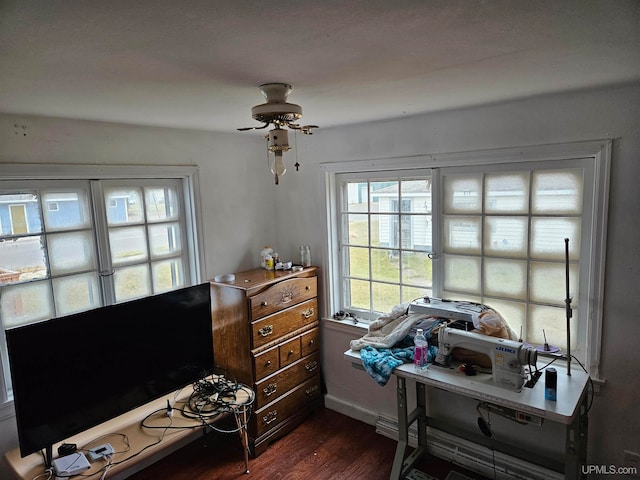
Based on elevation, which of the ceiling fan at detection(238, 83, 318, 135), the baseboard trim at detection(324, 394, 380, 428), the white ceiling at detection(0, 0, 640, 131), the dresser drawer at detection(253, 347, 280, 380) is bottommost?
the baseboard trim at detection(324, 394, 380, 428)

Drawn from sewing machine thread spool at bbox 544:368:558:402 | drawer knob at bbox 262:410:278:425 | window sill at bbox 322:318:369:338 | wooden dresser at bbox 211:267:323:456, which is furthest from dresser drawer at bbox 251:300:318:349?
sewing machine thread spool at bbox 544:368:558:402

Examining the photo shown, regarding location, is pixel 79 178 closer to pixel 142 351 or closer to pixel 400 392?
pixel 142 351

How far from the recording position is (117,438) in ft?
7.61

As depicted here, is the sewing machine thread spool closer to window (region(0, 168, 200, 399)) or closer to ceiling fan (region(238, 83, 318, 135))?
ceiling fan (region(238, 83, 318, 135))

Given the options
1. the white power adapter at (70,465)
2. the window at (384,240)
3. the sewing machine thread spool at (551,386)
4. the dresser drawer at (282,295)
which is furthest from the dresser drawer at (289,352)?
the sewing machine thread spool at (551,386)

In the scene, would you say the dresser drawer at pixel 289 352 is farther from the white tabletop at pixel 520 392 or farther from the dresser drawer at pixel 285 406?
the white tabletop at pixel 520 392

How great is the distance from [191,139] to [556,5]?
8.23 ft

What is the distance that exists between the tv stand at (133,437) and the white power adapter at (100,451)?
3cm

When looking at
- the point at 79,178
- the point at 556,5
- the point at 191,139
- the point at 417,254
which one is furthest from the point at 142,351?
the point at 556,5

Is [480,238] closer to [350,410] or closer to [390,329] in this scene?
[390,329]

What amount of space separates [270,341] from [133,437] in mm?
1034

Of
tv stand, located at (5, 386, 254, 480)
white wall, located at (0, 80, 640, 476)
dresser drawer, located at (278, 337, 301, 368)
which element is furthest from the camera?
dresser drawer, located at (278, 337, 301, 368)

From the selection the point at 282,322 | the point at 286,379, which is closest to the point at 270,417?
the point at 286,379

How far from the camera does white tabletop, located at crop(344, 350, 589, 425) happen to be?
195cm
